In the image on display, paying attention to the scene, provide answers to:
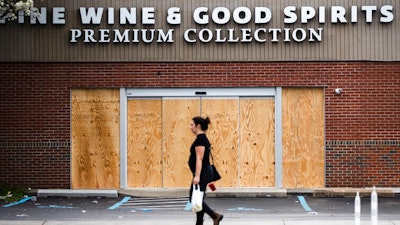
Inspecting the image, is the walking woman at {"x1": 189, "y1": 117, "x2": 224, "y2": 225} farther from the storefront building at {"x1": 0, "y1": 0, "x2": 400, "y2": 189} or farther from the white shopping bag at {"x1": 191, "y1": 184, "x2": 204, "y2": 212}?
the storefront building at {"x1": 0, "y1": 0, "x2": 400, "y2": 189}

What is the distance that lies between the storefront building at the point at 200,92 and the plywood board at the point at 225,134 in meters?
0.03

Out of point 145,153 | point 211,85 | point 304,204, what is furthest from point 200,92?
point 304,204

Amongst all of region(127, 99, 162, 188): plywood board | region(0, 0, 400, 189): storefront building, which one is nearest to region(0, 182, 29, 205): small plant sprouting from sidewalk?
region(0, 0, 400, 189): storefront building

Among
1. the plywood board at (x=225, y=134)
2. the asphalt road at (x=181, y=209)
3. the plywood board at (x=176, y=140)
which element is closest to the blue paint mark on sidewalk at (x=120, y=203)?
the asphalt road at (x=181, y=209)

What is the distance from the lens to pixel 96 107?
18188 mm

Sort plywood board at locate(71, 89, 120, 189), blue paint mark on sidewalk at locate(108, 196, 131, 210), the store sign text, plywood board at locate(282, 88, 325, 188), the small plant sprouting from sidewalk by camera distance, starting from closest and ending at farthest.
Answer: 1. blue paint mark on sidewalk at locate(108, 196, 131, 210)
2. the small plant sprouting from sidewalk
3. the store sign text
4. plywood board at locate(282, 88, 325, 188)
5. plywood board at locate(71, 89, 120, 189)

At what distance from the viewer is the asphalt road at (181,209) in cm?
1348

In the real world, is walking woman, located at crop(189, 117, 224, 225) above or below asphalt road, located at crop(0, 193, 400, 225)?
above

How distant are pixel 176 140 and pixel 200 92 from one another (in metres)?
1.37

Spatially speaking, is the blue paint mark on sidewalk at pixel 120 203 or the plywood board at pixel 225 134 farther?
the plywood board at pixel 225 134

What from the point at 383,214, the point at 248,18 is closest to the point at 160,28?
the point at 248,18

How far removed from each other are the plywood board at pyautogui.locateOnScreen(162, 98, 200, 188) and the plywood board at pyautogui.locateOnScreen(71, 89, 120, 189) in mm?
1251

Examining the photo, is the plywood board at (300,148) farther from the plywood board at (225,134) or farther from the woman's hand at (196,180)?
the woman's hand at (196,180)

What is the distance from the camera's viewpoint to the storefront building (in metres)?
17.9
